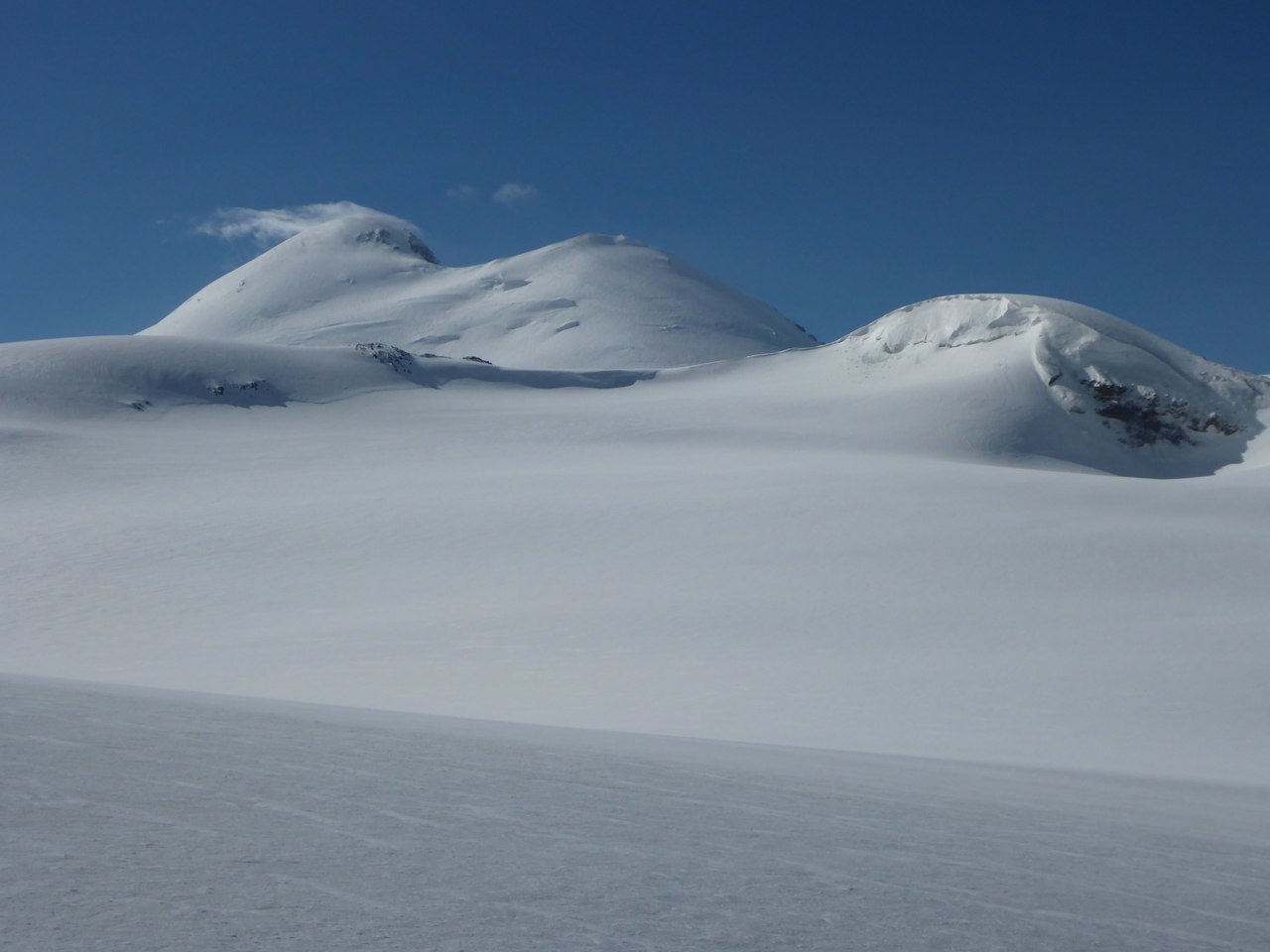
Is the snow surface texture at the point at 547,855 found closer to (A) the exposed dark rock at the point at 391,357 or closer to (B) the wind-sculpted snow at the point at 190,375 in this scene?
(B) the wind-sculpted snow at the point at 190,375

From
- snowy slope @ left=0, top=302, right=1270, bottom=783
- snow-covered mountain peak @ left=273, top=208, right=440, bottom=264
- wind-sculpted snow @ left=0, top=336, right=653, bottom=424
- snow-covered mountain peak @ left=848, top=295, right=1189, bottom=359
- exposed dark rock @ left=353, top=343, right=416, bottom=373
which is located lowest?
snowy slope @ left=0, top=302, right=1270, bottom=783

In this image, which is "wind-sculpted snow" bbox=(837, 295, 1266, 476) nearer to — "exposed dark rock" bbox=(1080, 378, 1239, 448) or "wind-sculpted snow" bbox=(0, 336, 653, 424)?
"exposed dark rock" bbox=(1080, 378, 1239, 448)

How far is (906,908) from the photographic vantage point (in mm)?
3006

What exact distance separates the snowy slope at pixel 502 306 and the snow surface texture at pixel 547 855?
79.4 meters

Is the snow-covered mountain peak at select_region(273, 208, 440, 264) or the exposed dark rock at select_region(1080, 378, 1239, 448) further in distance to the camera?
the snow-covered mountain peak at select_region(273, 208, 440, 264)

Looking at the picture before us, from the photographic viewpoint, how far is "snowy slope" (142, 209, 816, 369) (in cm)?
9125

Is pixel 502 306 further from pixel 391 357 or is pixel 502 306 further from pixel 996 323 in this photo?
pixel 996 323

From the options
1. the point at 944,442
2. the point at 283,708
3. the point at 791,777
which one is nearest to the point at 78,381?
the point at 944,442

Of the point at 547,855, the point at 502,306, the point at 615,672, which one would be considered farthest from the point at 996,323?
the point at 502,306

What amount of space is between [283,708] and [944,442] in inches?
1444

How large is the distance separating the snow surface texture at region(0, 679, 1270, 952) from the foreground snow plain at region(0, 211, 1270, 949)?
20 mm

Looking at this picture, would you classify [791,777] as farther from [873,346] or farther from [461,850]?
[873,346]

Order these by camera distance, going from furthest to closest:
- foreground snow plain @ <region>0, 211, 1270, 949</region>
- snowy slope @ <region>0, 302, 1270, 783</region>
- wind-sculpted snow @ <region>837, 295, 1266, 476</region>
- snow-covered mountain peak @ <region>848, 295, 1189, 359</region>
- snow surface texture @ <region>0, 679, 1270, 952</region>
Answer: snow-covered mountain peak @ <region>848, 295, 1189, 359</region>
wind-sculpted snow @ <region>837, 295, 1266, 476</region>
snowy slope @ <region>0, 302, 1270, 783</region>
foreground snow plain @ <region>0, 211, 1270, 949</region>
snow surface texture @ <region>0, 679, 1270, 952</region>

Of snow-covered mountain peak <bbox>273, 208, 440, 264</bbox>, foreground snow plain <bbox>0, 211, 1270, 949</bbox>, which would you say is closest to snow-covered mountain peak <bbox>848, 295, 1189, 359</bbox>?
foreground snow plain <bbox>0, 211, 1270, 949</bbox>
